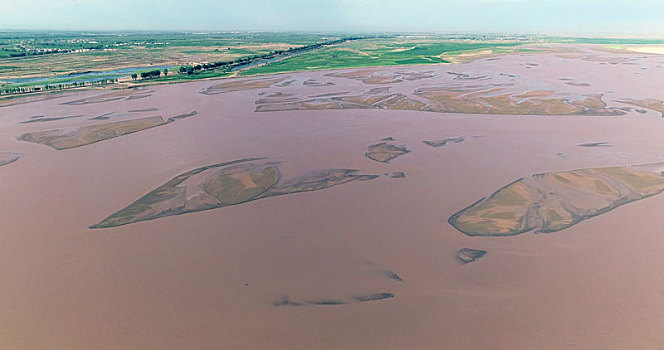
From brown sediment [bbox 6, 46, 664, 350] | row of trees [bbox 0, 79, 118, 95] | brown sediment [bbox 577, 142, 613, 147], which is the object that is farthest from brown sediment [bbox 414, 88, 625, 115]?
row of trees [bbox 0, 79, 118, 95]

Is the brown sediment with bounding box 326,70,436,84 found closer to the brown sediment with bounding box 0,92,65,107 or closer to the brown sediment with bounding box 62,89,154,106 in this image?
the brown sediment with bounding box 62,89,154,106

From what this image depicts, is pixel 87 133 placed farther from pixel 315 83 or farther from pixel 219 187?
pixel 315 83

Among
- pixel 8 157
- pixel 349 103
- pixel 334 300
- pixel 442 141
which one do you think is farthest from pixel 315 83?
pixel 334 300

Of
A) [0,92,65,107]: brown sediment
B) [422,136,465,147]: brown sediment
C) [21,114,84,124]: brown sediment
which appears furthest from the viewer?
[0,92,65,107]: brown sediment

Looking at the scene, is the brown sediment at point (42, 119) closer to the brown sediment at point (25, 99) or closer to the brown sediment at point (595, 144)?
the brown sediment at point (25, 99)

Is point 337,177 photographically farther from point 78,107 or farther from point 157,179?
point 78,107

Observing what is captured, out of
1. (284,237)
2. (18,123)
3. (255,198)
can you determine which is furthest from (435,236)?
(18,123)
